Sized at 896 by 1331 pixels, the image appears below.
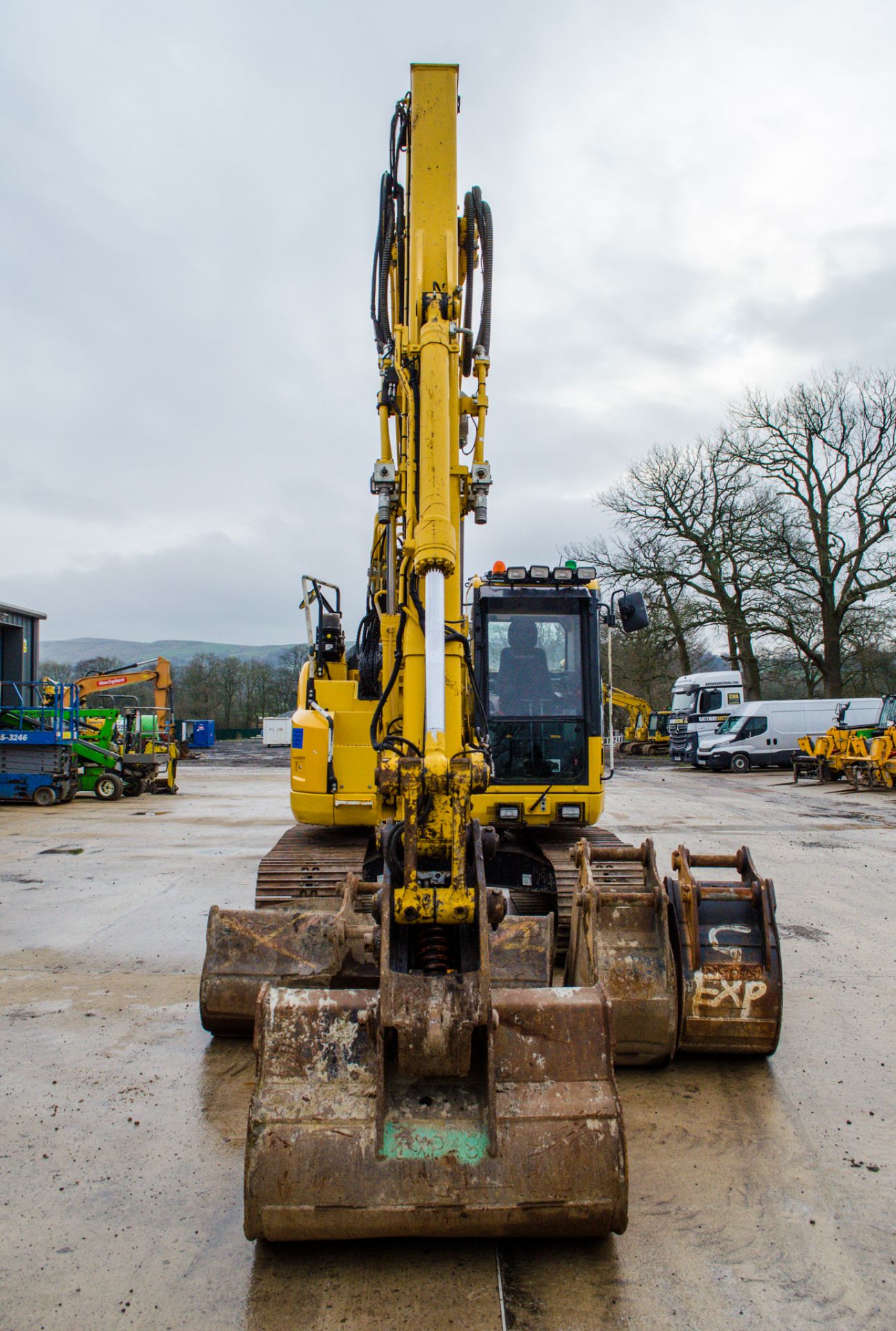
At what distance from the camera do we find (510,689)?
6.83m

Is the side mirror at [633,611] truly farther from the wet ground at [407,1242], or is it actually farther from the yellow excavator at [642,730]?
the yellow excavator at [642,730]

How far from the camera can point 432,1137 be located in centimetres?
284

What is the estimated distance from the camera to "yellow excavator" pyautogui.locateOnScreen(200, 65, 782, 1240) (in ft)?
9.24

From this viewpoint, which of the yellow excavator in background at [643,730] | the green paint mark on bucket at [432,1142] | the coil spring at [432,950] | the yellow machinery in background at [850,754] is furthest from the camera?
the yellow excavator in background at [643,730]

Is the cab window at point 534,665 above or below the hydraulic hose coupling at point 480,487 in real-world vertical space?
below

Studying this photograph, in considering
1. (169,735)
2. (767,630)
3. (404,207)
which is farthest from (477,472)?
(767,630)

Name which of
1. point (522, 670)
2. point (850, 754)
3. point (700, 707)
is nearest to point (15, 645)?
point (522, 670)

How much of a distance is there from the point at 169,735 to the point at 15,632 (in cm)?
439

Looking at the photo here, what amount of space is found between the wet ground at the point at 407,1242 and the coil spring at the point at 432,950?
86 centimetres

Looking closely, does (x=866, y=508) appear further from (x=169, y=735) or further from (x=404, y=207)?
(x=404, y=207)

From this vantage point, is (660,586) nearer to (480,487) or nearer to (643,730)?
(643,730)

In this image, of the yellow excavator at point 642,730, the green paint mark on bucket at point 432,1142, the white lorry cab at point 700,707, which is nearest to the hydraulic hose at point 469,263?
the green paint mark on bucket at point 432,1142

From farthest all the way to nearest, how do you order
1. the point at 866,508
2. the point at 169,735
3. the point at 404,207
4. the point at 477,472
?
the point at 866,508 < the point at 169,735 < the point at 404,207 < the point at 477,472

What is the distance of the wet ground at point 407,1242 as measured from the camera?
8.77 ft
